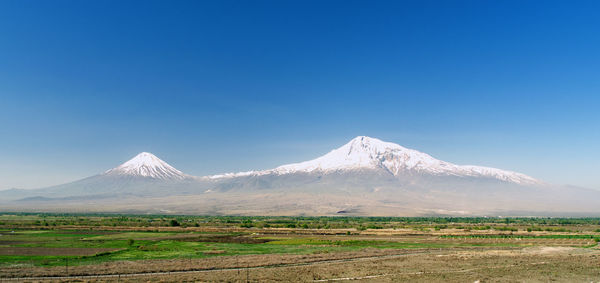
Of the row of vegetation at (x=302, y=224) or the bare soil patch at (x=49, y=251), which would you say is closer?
the bare soil patch at (x=49, y=251)

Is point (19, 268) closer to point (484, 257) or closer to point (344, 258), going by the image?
point (344, 258)

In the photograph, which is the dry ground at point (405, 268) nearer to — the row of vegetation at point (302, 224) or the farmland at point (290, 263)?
the farmland at point (290, 263)

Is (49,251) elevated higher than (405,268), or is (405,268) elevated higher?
(49,251)

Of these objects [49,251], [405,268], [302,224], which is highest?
[49,251]

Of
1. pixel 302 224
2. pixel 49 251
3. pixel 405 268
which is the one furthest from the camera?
pixel 302 224

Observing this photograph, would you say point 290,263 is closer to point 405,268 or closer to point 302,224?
point 405,268

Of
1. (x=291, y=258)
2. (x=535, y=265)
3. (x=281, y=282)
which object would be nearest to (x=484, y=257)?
(x=535, y=265)

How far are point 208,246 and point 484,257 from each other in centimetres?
3669

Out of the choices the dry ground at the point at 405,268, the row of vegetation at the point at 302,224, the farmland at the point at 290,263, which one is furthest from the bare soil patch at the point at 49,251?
the row of vegetation at the point at 302,224

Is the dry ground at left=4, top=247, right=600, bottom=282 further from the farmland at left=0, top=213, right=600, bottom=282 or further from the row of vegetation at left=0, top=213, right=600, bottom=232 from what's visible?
the row of vegetation at left=0, top=213, right=600, bottom=232

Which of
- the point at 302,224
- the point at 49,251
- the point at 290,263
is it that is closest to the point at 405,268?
the point at 290,263

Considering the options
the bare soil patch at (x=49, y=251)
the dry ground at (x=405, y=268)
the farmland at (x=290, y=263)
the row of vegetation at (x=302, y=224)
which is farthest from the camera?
the row of vegetation at (x=302, y=224)

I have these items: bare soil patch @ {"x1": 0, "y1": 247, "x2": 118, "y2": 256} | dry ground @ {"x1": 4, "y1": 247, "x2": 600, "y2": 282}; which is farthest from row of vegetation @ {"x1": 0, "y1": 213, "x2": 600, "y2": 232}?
dry ground @ {"x1": 4, "y1": 247, "x2": 600, "y2": 282}

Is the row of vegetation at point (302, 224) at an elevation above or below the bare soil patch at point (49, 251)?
below
